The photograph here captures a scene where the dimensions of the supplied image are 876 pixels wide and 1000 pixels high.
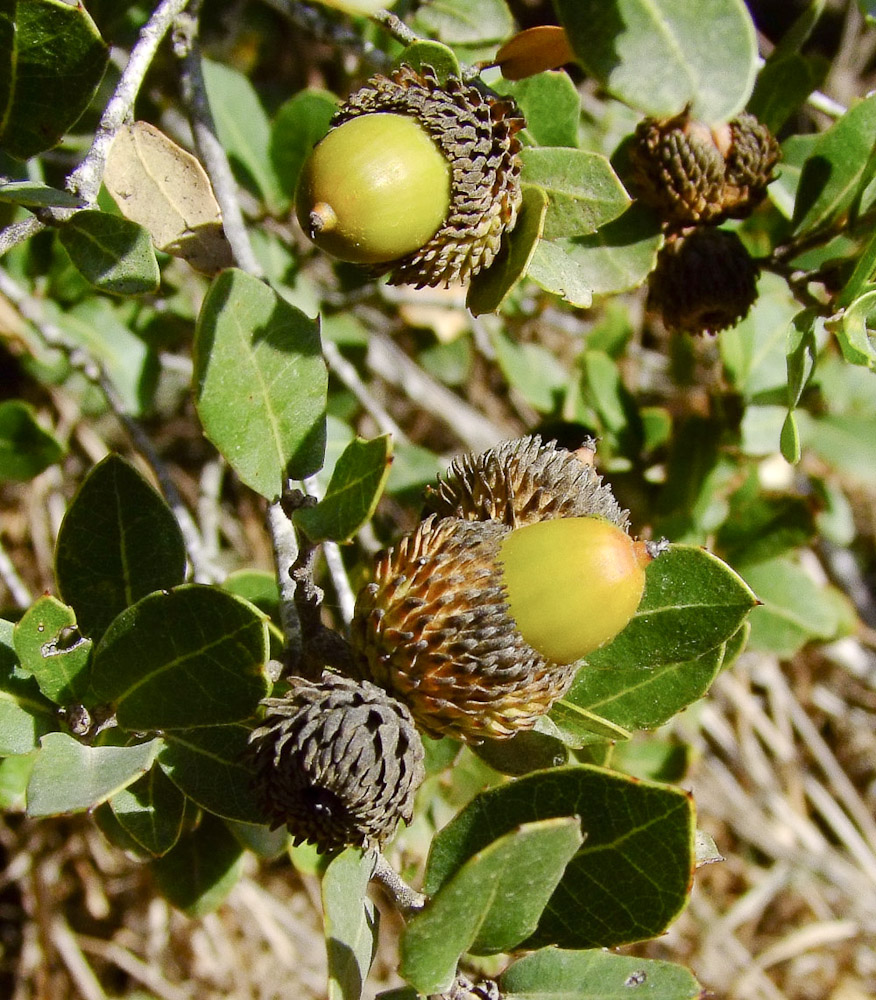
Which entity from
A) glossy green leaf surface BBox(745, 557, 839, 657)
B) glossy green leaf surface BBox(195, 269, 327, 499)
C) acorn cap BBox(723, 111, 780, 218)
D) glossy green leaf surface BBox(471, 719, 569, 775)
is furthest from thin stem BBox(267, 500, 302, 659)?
glossy green leaf surface BBox(745, 557, 839, 657)

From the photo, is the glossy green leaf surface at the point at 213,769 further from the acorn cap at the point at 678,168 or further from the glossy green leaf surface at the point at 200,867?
the acorn cap at the point at 678,168

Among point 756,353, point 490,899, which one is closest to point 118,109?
point 490,899

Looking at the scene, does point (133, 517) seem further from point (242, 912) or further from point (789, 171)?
point (242, 912)

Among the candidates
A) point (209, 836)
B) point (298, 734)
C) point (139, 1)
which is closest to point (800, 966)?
point (209, 836)

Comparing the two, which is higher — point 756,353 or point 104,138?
point 104,138

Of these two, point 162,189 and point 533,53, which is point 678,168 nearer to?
point 533,53

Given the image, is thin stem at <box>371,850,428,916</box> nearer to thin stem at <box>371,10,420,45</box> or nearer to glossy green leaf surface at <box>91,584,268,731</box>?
glossy green leaf surface at <box>91,584,268,731</box>
